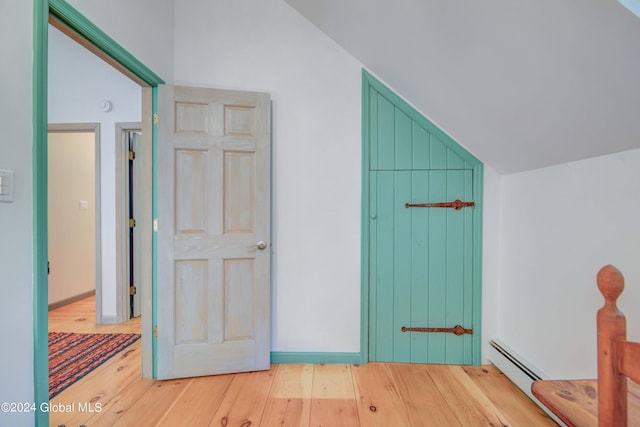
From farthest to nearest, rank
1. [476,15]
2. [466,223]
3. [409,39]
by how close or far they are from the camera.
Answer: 1. [466,223]
2. [409,39]
3. [476,15]

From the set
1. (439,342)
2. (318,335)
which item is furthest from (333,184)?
(439,342)

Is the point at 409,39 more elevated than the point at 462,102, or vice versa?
the point at 409,39

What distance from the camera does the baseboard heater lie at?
1675 millimetres

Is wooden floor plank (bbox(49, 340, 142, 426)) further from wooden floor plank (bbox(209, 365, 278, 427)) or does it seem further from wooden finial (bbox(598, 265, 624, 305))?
wooden finial (bbox(598, 265, 624, 305))

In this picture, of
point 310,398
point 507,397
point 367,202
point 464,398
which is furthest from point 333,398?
point 367,202

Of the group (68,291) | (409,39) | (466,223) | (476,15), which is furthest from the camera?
(68,291)

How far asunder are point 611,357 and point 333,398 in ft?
5.12

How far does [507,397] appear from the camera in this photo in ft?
5.70

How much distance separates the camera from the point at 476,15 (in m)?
1.18

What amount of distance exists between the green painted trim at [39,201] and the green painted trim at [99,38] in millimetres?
100

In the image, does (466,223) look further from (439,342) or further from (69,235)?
(69,235)

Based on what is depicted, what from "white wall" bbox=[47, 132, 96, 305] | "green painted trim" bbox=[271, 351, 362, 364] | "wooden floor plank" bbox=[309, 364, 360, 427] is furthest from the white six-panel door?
"white wall" bbox=[47, 132, 96, 305]

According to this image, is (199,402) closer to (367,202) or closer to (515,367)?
(367,202)

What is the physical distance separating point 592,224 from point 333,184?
4.83ft
